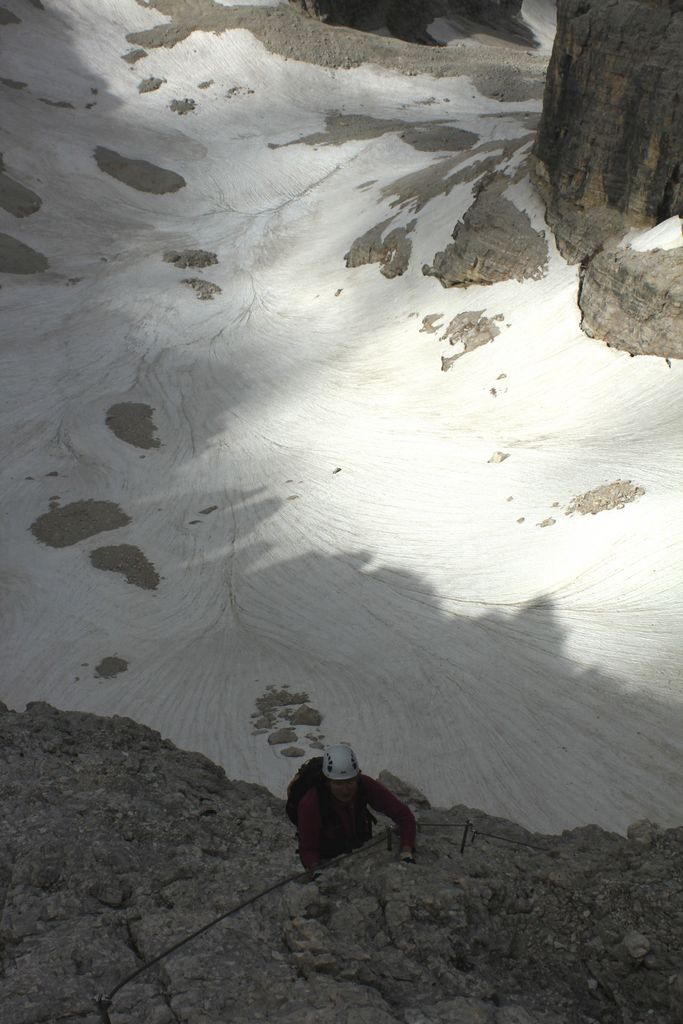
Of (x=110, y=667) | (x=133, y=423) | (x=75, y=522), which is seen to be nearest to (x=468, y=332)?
(x=133, y=423)

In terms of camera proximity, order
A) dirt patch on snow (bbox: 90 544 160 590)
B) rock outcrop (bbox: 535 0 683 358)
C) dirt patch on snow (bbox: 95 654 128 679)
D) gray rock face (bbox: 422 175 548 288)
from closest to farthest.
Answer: dirt patch on snow (bbox: 95 654 128 679), dirt patch on snow (bbox: 90 544 160 590), rock outcrop (bbox: 535 0 683 358), gray rock face (bbox: 422 175 548 288)

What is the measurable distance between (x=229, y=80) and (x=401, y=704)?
1436 inches

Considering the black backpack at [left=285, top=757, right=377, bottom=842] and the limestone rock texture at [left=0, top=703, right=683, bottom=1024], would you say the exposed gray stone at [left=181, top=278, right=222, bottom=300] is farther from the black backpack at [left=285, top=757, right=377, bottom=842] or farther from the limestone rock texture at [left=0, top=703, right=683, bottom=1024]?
the black backpack at [left=285, top=757, right=377, bottom=842]

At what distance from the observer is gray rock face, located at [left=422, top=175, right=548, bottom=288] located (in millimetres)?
23281

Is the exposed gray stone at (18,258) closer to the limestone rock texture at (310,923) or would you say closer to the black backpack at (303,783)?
the limestone rock texture at (310,923)

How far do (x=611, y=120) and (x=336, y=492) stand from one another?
407 inches

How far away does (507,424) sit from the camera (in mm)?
19984

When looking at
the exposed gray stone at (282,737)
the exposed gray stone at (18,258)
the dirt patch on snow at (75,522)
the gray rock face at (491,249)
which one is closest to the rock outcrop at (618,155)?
the gray rock face at (491,249)

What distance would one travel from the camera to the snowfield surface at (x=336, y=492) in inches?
481

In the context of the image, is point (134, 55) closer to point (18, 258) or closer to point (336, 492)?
point (18, 258)

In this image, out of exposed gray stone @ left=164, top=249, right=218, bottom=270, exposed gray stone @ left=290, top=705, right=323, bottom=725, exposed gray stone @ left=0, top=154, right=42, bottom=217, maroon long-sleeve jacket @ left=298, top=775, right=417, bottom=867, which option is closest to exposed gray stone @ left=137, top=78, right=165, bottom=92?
exposed gray stone @ left=0, top=154, right=42, bottom=217

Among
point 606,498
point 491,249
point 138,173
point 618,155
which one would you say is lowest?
point 138,173

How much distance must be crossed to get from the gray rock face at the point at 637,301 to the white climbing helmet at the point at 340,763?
583 inches

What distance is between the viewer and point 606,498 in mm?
15430
